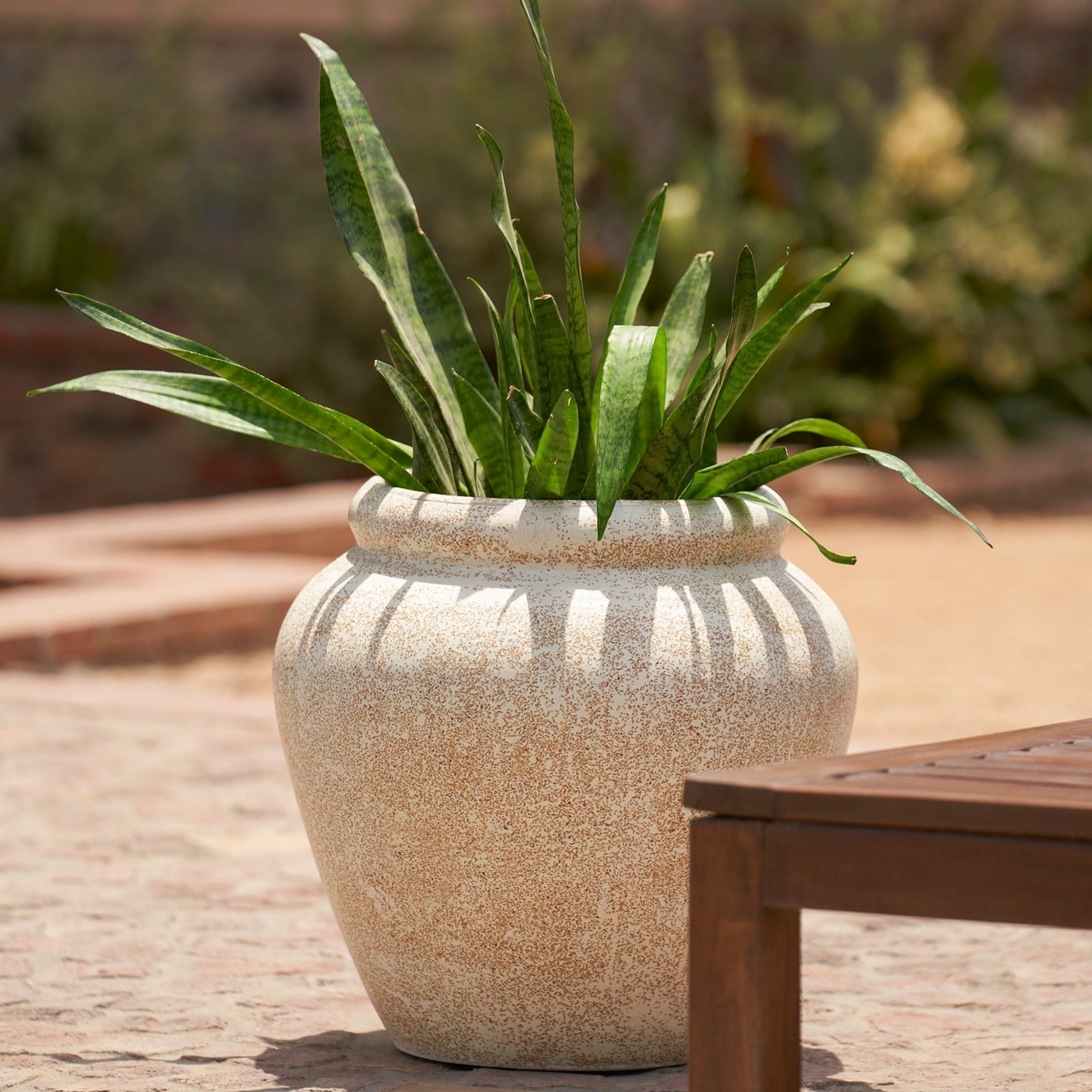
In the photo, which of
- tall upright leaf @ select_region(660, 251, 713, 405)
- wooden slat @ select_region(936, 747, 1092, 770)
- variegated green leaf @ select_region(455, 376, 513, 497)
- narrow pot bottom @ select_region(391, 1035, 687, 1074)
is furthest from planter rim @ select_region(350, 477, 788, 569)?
narrow pot bottom @ select_region(391, 1035, 687, 1074)

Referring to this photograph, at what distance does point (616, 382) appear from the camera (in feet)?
7.28

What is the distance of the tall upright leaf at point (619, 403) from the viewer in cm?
215

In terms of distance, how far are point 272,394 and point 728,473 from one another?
0.59 meters

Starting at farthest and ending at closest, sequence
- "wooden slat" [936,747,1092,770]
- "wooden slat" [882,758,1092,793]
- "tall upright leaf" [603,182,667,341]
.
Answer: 1. "tall upright leaf" [603,182,667,341]
2. "wooden slat" [936,747,1092,770]
3. "wooden slat" [882,758,1092,793]

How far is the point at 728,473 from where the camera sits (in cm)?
234

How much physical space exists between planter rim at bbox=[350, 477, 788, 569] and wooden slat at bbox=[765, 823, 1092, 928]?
2.14ft

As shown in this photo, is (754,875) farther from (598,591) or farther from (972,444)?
(972,444)

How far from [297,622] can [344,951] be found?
72 cm

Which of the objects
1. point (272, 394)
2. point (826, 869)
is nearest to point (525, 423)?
point (272, 394)

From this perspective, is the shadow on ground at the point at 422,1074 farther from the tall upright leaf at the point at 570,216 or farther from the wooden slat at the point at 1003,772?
the tall upright leaf at the point at 570,216

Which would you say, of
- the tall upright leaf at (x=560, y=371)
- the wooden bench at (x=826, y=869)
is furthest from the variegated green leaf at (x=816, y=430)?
the wooden bench at (x=826, y=869)

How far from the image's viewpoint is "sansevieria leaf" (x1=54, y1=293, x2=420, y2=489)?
232 centimetres

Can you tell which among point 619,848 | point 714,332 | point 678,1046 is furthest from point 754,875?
point 714,332

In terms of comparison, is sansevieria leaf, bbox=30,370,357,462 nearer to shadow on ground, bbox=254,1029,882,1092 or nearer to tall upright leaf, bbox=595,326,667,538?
tall upright leaf, bbox=595,326,667,538
